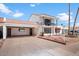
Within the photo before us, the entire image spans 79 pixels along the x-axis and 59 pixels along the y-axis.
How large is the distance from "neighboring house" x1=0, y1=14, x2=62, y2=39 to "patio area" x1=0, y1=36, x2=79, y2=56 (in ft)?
0.79

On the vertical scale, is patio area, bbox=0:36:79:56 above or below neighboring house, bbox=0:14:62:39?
below

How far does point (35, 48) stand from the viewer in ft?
8.60

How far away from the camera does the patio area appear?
2.54m

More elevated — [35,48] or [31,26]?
[31,26]

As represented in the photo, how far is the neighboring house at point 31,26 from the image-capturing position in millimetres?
2811

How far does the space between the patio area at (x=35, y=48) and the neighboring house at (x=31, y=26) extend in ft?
0.79

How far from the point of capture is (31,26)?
9.73ft

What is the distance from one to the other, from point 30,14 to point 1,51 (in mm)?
1056

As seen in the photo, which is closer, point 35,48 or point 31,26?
point 35,48

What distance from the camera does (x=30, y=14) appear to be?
2.73 m

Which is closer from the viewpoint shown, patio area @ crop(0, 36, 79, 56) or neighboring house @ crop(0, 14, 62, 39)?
patio area @ crop(0, 36, 79, 56)

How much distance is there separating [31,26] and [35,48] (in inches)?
24.4

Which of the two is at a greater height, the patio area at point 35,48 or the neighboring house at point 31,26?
the neighboring house at point 31,26

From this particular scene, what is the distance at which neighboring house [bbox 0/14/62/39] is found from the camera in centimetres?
281
